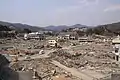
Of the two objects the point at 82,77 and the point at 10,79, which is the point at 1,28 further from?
the point at 10,79

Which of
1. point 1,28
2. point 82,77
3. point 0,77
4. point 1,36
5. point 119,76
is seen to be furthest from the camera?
point 1,28

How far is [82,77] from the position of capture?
1338cm

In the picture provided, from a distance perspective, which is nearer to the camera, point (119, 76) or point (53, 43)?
point (119, 76)

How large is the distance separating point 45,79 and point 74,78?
173cm

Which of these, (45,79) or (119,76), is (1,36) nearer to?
(45,79)

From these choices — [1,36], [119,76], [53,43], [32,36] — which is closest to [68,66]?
[119,76]

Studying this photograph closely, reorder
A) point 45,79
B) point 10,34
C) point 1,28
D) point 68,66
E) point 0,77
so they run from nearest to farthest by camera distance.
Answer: point 0,77
point 45,79
point 68,66
point 10,34
point 1,28

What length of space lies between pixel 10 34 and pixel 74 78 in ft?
180

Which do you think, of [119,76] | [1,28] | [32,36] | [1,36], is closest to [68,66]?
[119,76]

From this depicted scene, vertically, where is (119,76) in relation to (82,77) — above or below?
above

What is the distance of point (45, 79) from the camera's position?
12484 mm

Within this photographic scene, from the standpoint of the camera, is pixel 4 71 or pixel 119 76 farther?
pixel 119 76

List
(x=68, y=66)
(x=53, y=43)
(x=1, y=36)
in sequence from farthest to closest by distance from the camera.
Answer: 1. (x=1, y=36)
2. (x=53, y=43)
3. (x=68, y=66)

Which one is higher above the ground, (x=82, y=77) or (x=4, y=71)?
(x=4, y=71)
